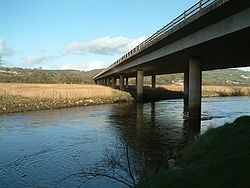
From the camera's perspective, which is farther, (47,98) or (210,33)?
(47,98)

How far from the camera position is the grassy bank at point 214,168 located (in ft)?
19.8

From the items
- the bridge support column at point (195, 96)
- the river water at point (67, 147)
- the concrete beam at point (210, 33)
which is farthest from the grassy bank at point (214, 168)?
the bridge support column at point (195, 96)

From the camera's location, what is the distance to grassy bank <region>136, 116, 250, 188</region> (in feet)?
19.8

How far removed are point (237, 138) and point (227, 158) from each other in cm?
272

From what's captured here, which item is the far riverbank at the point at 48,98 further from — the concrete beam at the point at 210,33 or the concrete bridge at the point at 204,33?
the concrete beam at the point at 210,33

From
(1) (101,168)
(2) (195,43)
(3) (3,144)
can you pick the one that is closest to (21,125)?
(3) (3,144)

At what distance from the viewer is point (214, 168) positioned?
7039 mm

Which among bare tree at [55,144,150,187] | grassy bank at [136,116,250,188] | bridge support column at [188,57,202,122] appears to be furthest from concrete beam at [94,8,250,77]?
bare tree at [55,144,150,187]

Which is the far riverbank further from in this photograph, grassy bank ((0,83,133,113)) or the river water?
the river water

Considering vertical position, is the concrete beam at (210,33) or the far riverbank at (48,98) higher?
the concrete beam at (210,33)

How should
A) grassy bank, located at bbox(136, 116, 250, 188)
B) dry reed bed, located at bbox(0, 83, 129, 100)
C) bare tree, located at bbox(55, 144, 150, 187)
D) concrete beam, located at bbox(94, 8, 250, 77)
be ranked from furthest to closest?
dry reed bed, located at bbox(0, 83, 129, 100)
concrete beam, located at bbox(94, 8, 250, 77)
bare tree, located at bbox(55, 144, 150, 187)
grassy bank, located at bbox(136, 116, 250, 188)

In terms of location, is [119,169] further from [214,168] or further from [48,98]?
[48,98]

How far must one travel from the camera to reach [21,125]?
21.0 metres

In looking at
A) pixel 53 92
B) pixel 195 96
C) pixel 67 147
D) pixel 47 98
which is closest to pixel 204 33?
pixel 195 96
